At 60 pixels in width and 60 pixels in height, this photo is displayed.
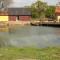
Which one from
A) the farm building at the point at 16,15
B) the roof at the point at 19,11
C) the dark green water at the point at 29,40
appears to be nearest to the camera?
the dark green water at the point at 29,40

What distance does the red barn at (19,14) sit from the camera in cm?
5159

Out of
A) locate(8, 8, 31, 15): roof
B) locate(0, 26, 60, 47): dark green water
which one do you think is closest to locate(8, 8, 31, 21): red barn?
locate(8, 8, 31, 15): roof

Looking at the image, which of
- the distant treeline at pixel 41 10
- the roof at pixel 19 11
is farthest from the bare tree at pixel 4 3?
the distant treeline at pixel 41 10

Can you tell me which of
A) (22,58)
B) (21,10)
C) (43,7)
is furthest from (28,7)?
(22,58)

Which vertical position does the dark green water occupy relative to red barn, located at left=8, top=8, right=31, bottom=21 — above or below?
above

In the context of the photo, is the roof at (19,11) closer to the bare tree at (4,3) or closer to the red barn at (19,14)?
the red barn at (19,14)

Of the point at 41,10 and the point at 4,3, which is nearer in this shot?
the point at 41,10

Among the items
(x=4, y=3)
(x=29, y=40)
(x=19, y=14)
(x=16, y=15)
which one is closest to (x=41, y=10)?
(x=19, y=14)

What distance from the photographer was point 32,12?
171 ft

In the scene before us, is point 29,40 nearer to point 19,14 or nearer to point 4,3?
point 19,14

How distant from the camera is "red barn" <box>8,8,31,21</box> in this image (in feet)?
169

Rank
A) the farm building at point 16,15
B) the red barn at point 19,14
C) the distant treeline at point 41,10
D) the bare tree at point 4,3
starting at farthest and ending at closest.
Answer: the bare tree at point 4,3, the red barn at point 19,14, the farm building at point 16,15, the distant treeline at point 41,10

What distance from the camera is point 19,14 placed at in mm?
52438

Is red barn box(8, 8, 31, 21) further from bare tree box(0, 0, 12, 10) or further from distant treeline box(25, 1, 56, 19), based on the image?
bare tree box(0, 0, 12, 10)
